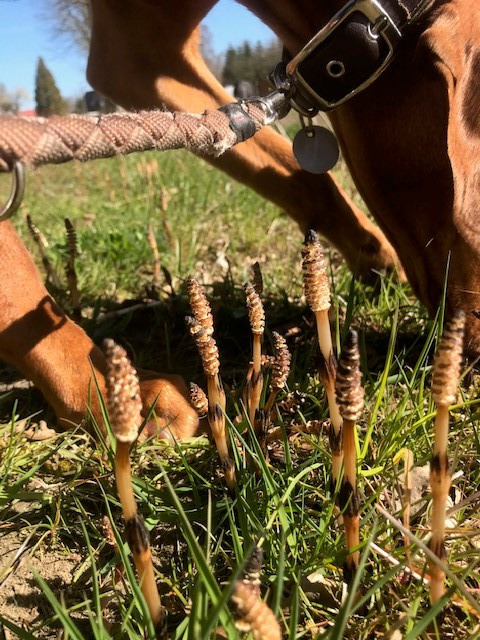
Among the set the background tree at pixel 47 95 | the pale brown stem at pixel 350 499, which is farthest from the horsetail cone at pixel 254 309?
the background tree at pixel 47 95

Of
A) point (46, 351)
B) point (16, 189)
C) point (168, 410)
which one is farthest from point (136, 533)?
point (46, 351)

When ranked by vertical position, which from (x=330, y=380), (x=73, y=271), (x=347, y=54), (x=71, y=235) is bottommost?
(x=330, y=380)

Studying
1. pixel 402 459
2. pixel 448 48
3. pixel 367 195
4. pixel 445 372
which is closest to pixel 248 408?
pixel 402 459

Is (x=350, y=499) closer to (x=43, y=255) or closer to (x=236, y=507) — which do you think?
(x=236, y=507)

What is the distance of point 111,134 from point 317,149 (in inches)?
33.5

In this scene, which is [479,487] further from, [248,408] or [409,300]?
[409,300]

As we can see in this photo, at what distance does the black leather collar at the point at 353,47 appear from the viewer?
4.23ft

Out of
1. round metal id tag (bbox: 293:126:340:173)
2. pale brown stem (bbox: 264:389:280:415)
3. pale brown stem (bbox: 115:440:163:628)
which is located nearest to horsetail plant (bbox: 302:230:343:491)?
pale brown stem (bbox: 264:389:280:415)

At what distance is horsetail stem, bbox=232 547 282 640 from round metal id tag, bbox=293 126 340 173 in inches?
50.7

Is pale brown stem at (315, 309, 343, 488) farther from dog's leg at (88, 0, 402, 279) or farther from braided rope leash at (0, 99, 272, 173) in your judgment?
dog's leg at (88, 0, 402, 279)

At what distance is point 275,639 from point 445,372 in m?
0.36

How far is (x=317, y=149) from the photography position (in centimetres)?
173

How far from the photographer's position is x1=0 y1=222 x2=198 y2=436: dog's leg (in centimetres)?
158

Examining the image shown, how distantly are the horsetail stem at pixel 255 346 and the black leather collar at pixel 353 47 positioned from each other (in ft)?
1.77
